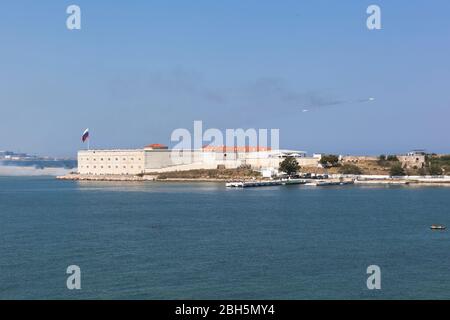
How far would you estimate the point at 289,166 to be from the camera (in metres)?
39.9

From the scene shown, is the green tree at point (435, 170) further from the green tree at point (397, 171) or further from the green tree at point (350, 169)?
the green tree at point (350, 169)

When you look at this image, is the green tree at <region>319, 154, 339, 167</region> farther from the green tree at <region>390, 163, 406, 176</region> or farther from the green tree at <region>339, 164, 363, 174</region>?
the green tree at <region>390, 163, 406, 176</region>

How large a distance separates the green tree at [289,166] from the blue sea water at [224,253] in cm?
2117

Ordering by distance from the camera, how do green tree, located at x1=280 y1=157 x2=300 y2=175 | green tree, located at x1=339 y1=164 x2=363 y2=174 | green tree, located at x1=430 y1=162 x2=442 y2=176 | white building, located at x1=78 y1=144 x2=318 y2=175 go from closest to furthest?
green tree, located at x1=430 y1=162 x2=442 y2=176
green tree, located at x1=280 y1=157 x2=300 y2=175
green tree, located at x1=339 y1=164 x2=363 y2=174
white building, located at x1=78 y1=144 x2=318 y2=175

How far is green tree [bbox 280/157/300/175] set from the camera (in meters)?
39.8

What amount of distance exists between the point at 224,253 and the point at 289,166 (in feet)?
97.7

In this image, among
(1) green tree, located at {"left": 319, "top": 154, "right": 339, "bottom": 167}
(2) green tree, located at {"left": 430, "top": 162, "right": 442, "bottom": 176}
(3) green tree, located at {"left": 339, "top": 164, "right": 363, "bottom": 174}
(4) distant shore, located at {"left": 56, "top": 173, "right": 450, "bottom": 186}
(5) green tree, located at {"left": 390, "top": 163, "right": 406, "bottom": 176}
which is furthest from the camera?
(1) green tree, located at {"left": 319, "top": 154, "right": 339, "bottom": 167}

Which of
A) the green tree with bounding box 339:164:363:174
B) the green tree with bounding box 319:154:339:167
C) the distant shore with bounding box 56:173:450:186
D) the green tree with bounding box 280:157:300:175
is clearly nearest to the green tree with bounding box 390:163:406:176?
the distant shore with bounding box 56:173:450:186

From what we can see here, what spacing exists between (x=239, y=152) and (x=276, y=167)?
3.26m

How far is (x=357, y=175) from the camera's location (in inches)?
1561

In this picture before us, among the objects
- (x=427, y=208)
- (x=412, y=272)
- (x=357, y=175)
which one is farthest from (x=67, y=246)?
(x=357, y=175)

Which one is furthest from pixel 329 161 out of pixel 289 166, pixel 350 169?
pixel 289 166

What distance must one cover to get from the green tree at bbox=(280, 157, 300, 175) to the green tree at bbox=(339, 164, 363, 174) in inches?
128
